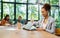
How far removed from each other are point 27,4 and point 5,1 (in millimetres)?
1289

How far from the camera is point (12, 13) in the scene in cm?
963

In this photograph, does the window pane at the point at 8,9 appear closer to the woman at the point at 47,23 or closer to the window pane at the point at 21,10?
the window pane at the point at 21,10

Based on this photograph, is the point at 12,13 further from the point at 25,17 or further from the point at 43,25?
the point at 43,25

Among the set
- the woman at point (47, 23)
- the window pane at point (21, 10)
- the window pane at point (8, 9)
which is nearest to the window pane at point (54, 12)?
the window pane at point (21, 10)

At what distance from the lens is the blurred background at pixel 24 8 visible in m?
9.55

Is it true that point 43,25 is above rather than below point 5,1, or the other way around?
below

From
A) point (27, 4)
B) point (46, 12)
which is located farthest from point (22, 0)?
point (46, 12)

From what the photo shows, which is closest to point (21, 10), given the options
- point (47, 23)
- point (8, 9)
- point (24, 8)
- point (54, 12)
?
point (24, 8)

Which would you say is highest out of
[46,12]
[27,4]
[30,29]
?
[27,4]

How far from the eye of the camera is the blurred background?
9555mm

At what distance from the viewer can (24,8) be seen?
9.84 metres

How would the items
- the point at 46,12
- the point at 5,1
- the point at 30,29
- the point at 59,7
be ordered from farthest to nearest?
the point at 59,7 → the point at 5,1 → the point at 46,12 → the point at 30,29

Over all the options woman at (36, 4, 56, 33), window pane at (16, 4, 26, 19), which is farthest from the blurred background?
woman at (36, 4, 56, 33)

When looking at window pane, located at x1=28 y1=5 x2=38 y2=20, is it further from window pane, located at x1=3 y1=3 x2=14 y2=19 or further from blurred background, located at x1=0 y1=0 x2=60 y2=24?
window pane, located at x1=3 y1=3 x2=14 y2=19
